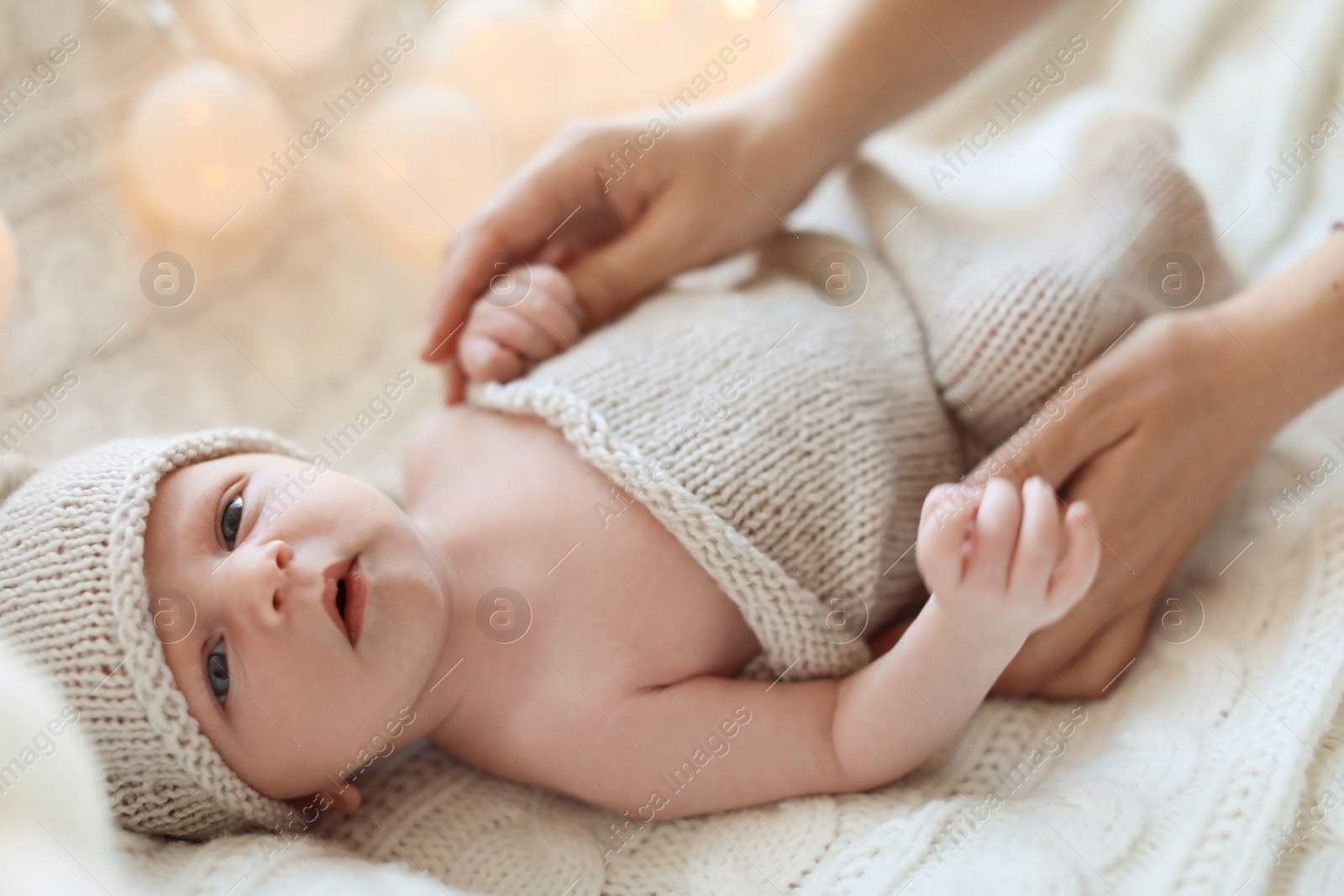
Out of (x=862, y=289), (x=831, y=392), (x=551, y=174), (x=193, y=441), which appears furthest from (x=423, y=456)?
(x=862, y=289)

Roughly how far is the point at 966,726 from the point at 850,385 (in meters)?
0.43

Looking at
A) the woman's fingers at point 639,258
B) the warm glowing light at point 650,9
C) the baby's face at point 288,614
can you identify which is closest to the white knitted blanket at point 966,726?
the baby's face at point 288,614

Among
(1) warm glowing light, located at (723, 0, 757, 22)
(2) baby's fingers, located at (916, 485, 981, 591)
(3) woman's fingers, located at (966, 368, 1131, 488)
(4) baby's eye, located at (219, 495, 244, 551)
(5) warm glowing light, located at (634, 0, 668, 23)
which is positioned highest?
(5) warm glowing light, located at (634, 0, 668, 23)

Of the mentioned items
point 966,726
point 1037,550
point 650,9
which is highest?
point 650,9

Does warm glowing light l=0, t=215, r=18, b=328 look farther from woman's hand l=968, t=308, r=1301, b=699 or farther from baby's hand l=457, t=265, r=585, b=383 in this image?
woman's hand l=968, t=308, r=1301, b=699

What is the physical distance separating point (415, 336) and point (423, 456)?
56 cm

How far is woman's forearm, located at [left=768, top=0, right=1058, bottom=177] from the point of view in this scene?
4.72ft

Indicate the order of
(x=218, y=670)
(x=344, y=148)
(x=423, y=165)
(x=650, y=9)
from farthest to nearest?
(x=344, y=148)
(x=650, y=9)
(x=423, y=165)
(x=218, y=670)

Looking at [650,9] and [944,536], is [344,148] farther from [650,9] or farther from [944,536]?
[944,536]


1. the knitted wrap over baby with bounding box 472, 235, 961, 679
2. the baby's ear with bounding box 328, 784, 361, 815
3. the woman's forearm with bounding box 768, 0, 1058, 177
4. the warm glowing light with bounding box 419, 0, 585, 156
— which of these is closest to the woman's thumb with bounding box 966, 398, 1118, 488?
the knitted wrap over baby with bounding box 472, 235, 961, 679

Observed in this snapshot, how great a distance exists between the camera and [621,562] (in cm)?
117

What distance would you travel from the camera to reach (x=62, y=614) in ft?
3.29

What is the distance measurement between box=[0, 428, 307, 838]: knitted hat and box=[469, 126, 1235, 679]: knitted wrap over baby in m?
0.45

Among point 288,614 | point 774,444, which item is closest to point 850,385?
point 774,444
